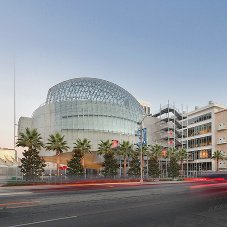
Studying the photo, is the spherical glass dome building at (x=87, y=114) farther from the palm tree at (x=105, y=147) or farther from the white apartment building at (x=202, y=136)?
the white apartment building at (x=202, y=136)

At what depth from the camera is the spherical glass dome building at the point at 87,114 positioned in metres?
70.0

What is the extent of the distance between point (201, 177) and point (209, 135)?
3624 cm

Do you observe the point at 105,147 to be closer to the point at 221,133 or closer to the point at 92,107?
the point at 92,107

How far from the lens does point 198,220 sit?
390 inches

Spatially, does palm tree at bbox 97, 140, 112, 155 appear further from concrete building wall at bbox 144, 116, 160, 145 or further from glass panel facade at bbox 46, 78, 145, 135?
concrete building wall at bbox 144, 116, 160, 145

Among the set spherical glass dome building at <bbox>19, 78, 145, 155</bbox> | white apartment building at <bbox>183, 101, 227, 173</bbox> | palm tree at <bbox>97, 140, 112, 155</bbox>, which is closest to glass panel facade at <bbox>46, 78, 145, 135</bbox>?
spherical glass dome building at <bbox>19, 78, 145, 155</bbox>

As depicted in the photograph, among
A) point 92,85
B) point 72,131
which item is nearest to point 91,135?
point 72,131

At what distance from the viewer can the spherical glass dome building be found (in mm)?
70000

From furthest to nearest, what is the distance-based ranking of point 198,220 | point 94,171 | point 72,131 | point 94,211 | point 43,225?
point 94,171 → point 72,131 → point 94,211 → point 198,220 → point 43,225

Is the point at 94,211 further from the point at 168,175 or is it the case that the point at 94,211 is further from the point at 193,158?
the point at 193,158

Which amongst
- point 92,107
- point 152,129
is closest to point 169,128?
point 152,129

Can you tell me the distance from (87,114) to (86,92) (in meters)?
8.44

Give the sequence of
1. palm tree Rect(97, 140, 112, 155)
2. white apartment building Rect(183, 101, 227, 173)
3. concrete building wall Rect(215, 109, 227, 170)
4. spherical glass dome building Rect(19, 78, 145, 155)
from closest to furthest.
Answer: palm tree Rect(97, 140, 112, 155) → spherical glass dome building Rect(19, 78, 145, 155) → concrete building wall Rect(215, 109, 227, 170) → white apartment building Rect(183, 101, 227, 173)

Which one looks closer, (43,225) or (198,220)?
(43,225)
